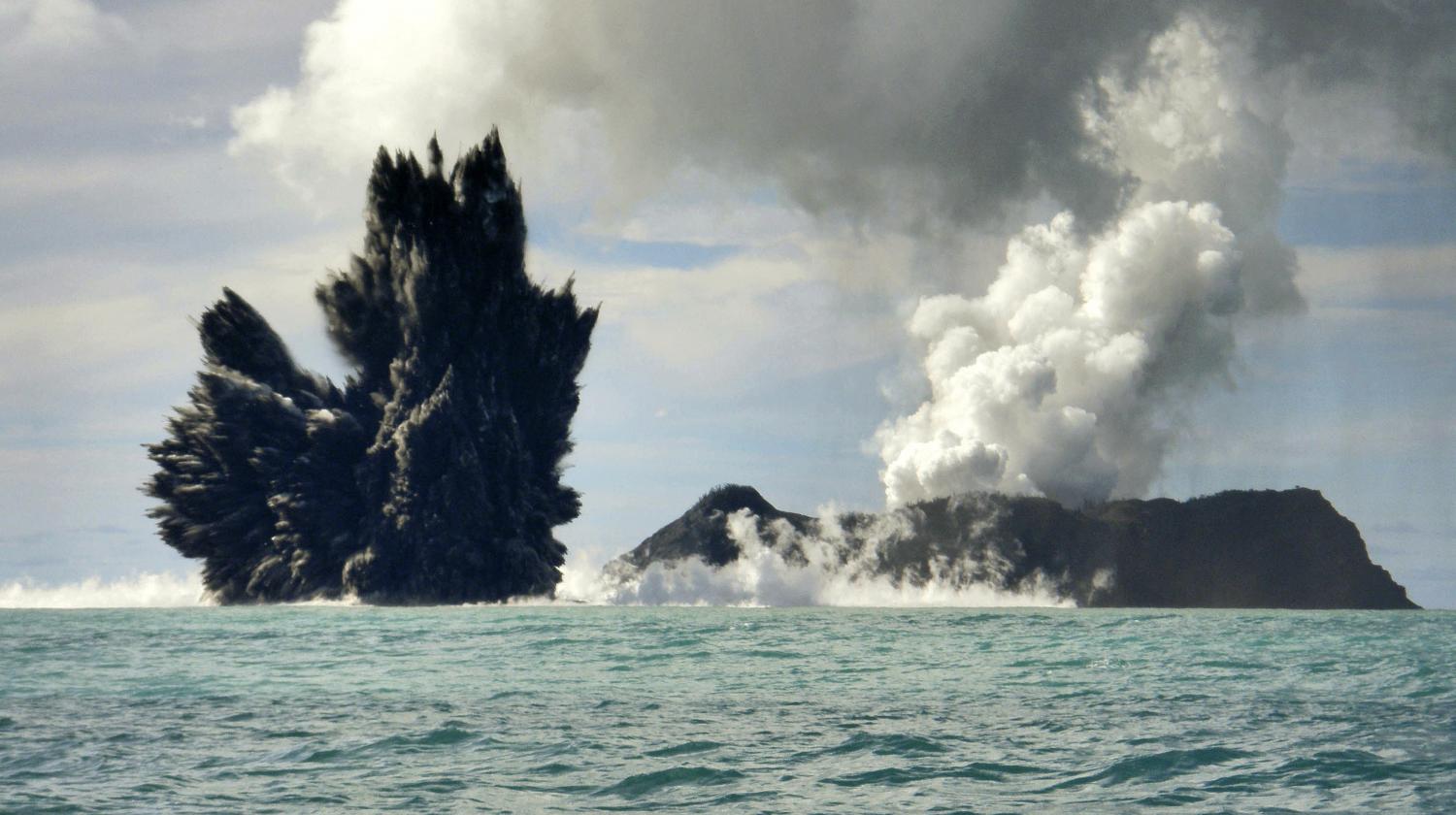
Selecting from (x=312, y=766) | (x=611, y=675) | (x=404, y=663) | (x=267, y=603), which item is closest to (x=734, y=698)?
(x=611, y=675)

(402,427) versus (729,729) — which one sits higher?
(402,427)

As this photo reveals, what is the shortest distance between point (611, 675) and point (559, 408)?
286ft

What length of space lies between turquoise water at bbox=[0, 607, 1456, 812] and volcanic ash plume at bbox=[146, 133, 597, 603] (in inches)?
2568

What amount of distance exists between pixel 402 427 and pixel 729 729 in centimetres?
9279

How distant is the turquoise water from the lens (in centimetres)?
1862

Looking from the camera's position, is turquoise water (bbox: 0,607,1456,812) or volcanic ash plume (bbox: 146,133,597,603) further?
volcanic ash plume (bbox: 146,133,597,603)

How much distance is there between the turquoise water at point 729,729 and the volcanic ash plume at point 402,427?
65232 mm

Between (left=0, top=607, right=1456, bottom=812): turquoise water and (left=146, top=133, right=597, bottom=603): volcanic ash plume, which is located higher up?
(left=146, top=133, right=597, bottom=603): volcanic ash plume

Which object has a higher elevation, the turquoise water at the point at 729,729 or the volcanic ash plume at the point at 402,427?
the volcanic ash plume at the point at 402,427

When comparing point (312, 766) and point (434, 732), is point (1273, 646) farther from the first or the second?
point (312, 766)

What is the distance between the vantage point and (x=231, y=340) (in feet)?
394

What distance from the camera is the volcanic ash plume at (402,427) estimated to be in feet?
376

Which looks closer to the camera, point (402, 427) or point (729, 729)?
point (729, 729)

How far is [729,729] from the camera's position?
83.0 feet
